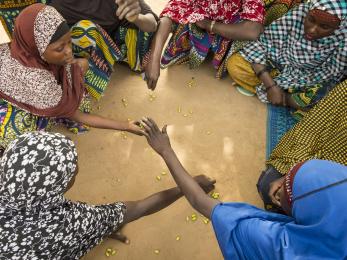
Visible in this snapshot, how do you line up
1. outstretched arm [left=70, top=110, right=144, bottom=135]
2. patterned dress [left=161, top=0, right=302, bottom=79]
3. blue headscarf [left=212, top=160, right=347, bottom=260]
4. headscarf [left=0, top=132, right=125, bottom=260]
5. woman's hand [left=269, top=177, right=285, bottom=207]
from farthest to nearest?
1. patterned dress [left=161, top=0, right=302, bottom=79]
2. outstretched arm [left=70, top=110, right=144, bottom=135]
3. woman's hand [left=269, top=177, right=285, bottom=207]
4. headscarf [left=0, top=132, right=125, bottom=260]
5. blue headscarf [left=212, top=160, right=347, bottom=260]

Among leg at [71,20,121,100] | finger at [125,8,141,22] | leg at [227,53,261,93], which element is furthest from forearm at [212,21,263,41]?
leg at [71,20,121,100]

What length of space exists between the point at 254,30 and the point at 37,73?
1.86 metres

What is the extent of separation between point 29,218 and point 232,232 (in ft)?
3.05

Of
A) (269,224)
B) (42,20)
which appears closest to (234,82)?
(42,20)

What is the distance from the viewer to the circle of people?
4.98ft

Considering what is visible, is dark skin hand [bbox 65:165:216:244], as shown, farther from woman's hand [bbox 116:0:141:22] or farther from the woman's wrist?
woman's hand [bbox 116:0:141:22]

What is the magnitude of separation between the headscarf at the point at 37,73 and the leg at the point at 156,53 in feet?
2.19

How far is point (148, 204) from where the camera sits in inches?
88.2

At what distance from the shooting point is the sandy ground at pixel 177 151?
257 centimetres

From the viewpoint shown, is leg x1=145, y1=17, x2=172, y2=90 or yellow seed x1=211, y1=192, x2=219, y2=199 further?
leg x1=145, y1=17, x2=172, y2=90

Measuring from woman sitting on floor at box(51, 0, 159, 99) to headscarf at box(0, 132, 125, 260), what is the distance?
135 centimetres

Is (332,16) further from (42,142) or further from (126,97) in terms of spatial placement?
(42,142)

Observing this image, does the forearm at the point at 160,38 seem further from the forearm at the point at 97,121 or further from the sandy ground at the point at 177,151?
the forearm at the point at 97,121

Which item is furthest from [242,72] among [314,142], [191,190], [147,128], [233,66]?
[191,190]
